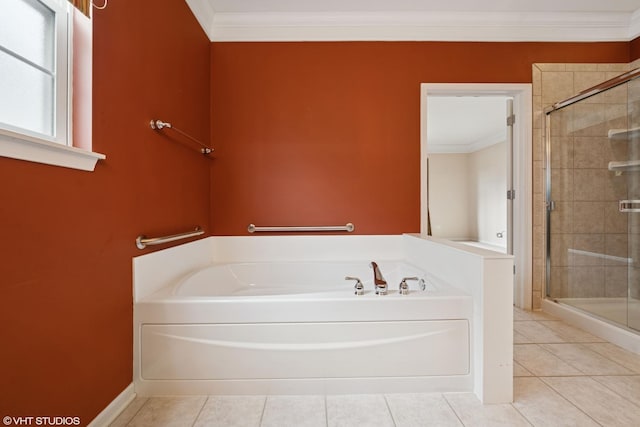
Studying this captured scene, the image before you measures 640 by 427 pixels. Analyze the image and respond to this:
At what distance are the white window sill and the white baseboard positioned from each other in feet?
3.15

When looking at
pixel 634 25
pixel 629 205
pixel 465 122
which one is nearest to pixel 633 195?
pixel 629 205

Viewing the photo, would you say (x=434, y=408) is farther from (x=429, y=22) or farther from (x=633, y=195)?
(x=429, y=22)

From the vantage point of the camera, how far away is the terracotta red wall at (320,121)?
8.24 feet

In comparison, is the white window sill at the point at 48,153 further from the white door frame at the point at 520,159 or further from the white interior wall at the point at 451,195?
the white interior wall at the point at 451,195

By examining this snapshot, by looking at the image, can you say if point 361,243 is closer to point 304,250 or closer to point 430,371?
point 304,250

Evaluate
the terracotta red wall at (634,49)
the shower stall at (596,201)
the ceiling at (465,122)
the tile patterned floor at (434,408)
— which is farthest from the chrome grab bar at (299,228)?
the terracotta red wall at (634,49)

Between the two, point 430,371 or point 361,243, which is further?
point 361,243

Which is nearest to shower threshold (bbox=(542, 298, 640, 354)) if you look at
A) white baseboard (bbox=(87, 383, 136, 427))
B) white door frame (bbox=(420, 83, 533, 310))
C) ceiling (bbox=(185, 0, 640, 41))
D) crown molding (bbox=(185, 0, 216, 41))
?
white door frame (bbox=(420, 83, 533, 310))

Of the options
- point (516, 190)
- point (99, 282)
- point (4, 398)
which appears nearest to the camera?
point (4, 398)

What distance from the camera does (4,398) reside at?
0.84 m

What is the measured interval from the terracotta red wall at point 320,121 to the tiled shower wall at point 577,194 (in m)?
0.47

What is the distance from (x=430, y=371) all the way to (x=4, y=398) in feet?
4.95

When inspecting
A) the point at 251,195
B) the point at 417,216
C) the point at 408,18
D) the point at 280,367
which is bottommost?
the point at 280,367

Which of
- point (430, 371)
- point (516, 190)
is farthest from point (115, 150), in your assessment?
point (516, 190)
